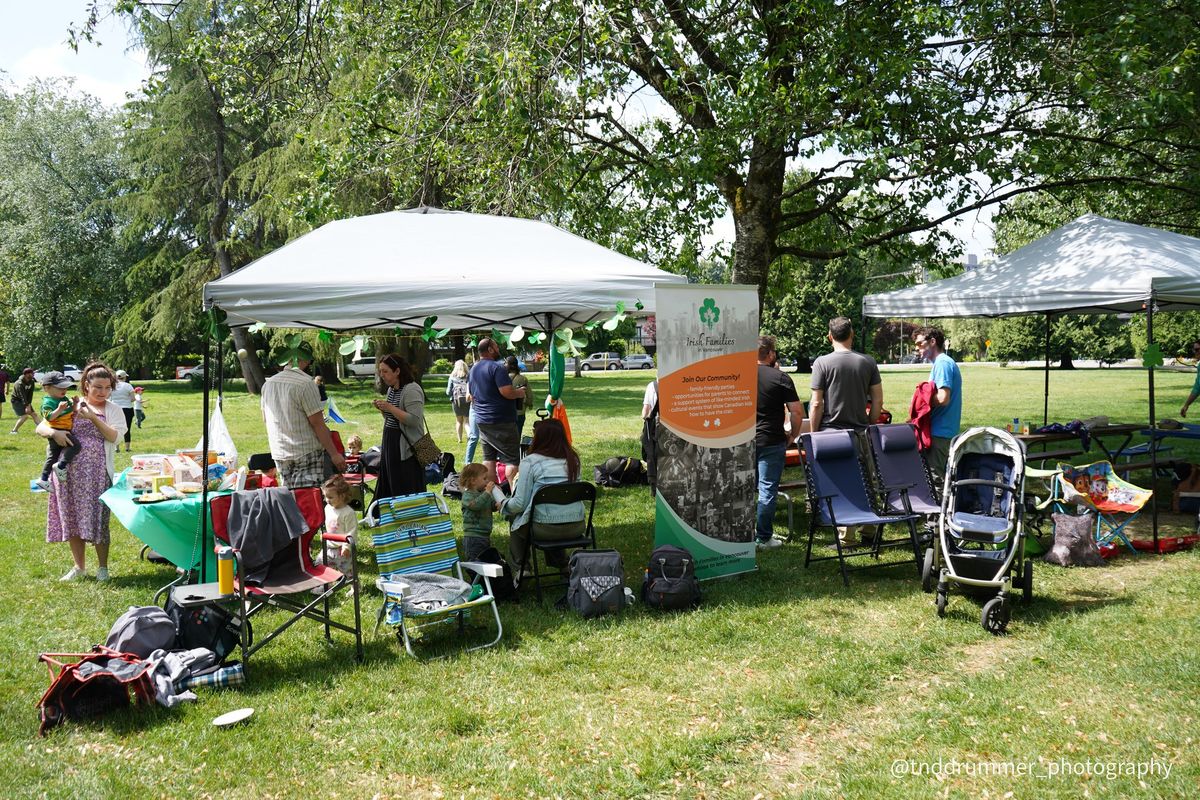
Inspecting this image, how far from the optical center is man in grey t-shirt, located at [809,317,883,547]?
24.1 feet

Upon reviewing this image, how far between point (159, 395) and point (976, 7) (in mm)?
29200

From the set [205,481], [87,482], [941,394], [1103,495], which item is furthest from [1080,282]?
[87,482]

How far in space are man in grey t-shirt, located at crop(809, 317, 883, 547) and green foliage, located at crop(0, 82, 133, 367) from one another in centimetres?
3414

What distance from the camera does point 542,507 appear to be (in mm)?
6059

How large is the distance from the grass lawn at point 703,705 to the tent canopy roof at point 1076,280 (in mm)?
2318

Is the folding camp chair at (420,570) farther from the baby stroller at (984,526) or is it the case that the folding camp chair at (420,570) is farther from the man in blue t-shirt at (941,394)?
the man in blue t-shirt at (941,394)

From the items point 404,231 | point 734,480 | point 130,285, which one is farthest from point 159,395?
point 734,480

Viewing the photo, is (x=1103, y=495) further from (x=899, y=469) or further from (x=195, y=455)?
(x=195, y=455)

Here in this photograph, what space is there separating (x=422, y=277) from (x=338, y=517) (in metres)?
1.95

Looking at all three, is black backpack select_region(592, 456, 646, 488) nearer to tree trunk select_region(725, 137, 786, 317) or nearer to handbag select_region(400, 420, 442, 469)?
tree trunk select_region(725, 137, 786, 317)

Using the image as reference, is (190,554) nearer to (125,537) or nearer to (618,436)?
(125,537)

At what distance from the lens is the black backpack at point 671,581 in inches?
229

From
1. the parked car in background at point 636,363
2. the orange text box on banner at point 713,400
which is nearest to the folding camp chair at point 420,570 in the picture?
the orange text box on banner at point 713,400

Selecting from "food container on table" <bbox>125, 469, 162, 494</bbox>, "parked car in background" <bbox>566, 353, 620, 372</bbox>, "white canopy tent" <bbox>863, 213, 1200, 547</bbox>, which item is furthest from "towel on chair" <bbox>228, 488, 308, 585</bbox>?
"parked car in background" <bbox>566, 353, 620, 372</bbox>
